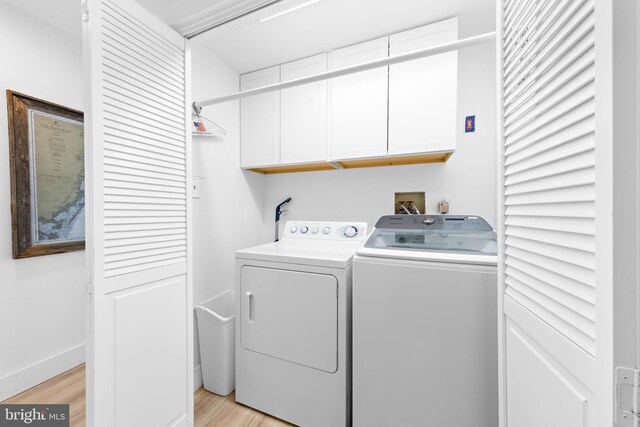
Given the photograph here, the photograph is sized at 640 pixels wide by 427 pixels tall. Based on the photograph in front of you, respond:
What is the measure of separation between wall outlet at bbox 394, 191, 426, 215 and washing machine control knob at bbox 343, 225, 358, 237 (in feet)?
1.47

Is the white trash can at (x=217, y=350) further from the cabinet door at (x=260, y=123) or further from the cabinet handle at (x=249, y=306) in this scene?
the cabinet door at (x=260, y=123)

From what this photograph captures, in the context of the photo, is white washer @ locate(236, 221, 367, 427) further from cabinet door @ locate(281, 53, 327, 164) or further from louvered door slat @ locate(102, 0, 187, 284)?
cabinet door @ locate(281, 53, 327, 164)

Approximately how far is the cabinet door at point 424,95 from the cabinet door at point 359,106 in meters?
0.07

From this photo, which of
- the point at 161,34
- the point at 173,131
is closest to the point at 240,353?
the point at 173,131

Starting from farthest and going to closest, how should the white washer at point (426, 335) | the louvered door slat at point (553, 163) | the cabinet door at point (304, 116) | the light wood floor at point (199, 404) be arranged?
the cabinet door at point (304, 116), the light wood floor at point (199, 404), the white washer at point (426, 335), the louvered door slat at point (553, 163)

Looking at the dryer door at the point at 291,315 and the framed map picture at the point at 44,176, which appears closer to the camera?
the dryer door at the point at 291,315

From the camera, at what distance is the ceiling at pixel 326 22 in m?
1.65

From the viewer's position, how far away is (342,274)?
4.71ft

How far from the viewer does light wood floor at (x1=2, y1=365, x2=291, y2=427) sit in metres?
1.59

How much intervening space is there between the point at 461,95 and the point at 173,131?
2064mm

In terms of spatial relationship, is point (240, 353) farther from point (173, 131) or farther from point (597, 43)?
point (597, 43)

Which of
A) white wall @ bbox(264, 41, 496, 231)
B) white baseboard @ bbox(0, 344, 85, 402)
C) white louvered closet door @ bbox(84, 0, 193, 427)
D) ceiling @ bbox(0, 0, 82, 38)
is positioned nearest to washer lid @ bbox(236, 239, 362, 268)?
white louvered closet door @ bbox(84, 0, 193, 427)

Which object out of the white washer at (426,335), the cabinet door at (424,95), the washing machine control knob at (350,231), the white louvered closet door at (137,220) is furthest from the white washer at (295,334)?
the cabinet door at (424,95)

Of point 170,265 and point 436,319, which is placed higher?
point 170,265
